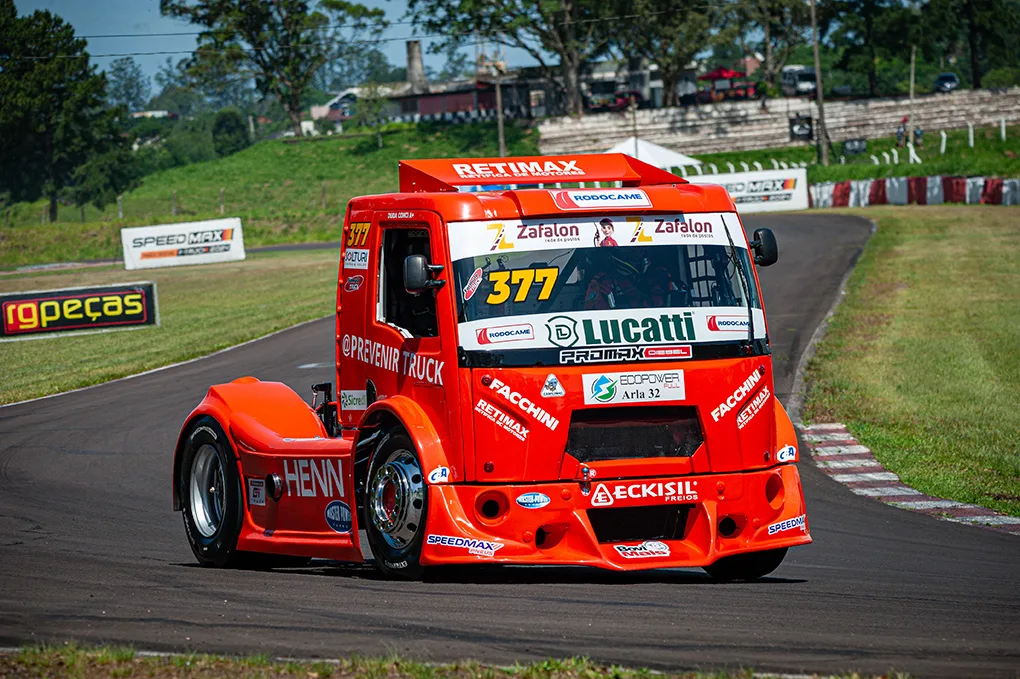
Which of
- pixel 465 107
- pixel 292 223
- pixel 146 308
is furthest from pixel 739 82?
pixel 146 308

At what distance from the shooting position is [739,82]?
95500 millimetres

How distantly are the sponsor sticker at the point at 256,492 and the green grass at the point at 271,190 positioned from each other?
5416cm

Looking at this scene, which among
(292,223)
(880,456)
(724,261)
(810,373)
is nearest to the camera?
(724,261)

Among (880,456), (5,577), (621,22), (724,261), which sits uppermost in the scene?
(621,22)

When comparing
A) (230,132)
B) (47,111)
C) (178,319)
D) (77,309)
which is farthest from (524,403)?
(230,132)

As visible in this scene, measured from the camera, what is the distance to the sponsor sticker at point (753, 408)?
7832 mm

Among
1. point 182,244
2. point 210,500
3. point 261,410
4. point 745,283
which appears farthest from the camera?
point 182,244

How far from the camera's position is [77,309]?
28844mm

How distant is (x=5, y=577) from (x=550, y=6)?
79.9 metres

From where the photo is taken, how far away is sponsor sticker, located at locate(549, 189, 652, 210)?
801 cm

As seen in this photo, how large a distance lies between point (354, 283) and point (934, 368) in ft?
41.6

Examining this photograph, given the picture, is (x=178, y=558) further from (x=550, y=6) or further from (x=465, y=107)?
(x=465, y=107)

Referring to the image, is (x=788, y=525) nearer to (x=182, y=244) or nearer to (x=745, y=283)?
(x=745, y=283)

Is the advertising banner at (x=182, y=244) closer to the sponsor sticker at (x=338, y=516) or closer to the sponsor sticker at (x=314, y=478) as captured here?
the sponsor sticker at (x=314, y=478)
